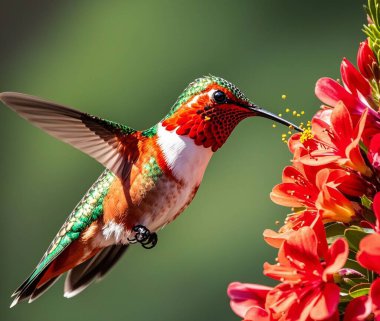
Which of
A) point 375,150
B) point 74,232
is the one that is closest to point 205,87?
point 74,232

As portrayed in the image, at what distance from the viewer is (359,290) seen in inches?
31.5

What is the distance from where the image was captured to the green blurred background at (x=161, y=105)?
3.35 meters

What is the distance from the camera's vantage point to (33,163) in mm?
3877

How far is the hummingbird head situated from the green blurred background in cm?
175

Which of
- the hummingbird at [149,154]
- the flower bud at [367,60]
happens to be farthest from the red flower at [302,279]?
the hummingbird at [149,154]

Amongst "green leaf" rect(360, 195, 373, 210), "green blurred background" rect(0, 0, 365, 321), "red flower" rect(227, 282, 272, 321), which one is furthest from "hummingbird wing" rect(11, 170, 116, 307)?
"green blurred background" rect(0, 0, 365, 321)

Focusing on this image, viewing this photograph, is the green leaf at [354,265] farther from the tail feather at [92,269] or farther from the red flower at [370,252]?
the tail feather at [92,269]

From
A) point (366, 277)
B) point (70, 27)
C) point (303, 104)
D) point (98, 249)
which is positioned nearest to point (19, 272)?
point (70, 27)

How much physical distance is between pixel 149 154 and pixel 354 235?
68 cm

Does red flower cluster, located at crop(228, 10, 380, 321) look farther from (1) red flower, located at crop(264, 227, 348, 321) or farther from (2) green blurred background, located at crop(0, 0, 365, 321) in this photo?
(2) green blurred background, located at crop(0, 0, 365, 321)

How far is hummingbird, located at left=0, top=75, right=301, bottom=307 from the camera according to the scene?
4.52ft

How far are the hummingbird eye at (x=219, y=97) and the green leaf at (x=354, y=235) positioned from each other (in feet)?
1.98

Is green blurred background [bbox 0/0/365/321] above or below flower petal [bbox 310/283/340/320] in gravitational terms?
above

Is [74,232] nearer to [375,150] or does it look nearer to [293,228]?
[293,228]
